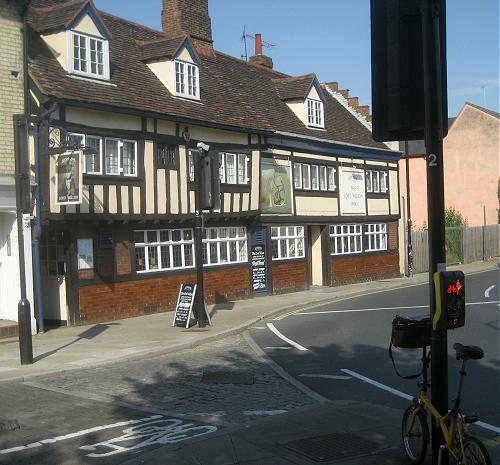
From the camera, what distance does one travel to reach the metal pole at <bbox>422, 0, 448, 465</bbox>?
526cm

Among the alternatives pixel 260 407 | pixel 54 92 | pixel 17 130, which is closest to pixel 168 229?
pixel 54 92

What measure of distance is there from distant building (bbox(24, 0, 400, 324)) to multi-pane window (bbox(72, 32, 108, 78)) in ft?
0.11

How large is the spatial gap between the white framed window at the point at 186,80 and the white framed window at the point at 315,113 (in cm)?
688

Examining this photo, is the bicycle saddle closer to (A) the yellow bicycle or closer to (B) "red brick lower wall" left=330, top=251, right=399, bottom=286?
→ (A) the yellow bicycle

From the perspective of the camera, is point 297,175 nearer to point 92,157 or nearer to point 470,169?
point 92,157

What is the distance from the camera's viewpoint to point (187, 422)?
7688 millimetres

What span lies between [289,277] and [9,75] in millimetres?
12892

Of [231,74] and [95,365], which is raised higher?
[231,74]

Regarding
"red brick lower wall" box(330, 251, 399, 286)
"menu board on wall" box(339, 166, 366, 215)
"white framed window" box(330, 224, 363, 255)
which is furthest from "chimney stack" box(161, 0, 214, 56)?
"red brick lower wall" box(330, 251, 399, 286)

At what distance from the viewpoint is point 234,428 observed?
7098mm

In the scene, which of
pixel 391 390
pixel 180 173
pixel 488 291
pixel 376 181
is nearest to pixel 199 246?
pixel 180 173

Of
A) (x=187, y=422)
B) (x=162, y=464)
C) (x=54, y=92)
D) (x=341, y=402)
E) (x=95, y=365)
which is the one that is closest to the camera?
(x=162, y=464)

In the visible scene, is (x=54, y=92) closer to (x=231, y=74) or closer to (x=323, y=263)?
(x=231, y=74)

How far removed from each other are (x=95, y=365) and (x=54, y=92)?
7.30 m
